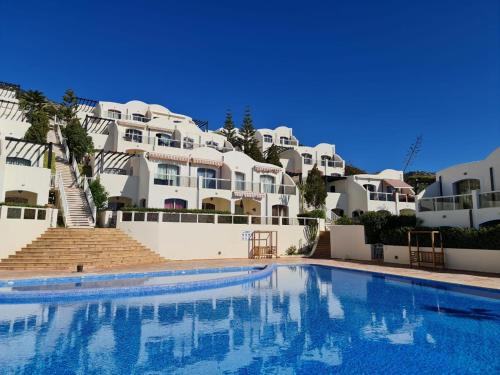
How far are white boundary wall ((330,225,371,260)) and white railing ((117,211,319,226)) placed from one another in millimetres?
3363

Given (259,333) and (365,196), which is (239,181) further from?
(259,333)

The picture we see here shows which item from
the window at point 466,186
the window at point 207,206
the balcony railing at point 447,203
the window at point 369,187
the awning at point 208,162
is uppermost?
the awning at point 208,162

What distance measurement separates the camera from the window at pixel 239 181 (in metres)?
32.4

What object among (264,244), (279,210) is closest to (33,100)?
(279,210)

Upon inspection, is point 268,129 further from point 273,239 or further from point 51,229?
point 51,229

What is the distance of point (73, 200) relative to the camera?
2644cm

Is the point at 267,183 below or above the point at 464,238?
above

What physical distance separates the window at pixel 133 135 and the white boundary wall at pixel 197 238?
15088mm

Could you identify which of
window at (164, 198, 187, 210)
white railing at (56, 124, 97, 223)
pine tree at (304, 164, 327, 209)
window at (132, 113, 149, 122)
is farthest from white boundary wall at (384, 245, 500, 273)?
window at (132, 113, 149, 122)

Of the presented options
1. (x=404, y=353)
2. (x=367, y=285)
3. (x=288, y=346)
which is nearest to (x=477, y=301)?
(x=367, y=285)

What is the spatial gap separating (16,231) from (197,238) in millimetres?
11262

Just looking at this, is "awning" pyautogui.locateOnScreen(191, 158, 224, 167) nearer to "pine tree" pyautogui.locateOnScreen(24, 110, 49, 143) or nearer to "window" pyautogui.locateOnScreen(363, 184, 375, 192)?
"pine tree" pyautogui.locateOnScreen(24, 110, 49, 143)

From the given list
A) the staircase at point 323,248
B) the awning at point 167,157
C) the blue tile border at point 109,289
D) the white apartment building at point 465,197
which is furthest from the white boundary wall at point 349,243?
the awning at point 167,157

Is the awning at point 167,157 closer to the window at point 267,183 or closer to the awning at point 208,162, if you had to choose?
the awning at point 208,162
